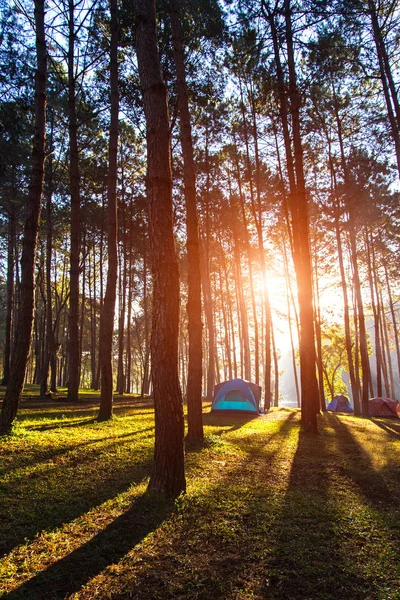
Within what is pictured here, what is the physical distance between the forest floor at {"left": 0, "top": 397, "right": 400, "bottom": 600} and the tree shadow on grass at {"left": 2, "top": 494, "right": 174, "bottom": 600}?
0.4 inches

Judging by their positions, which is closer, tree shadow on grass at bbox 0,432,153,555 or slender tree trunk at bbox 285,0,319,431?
tree shadow on grass at bbox 0,432,153,555

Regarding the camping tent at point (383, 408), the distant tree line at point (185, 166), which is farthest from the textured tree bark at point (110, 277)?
the camping tent at point (383, 408)

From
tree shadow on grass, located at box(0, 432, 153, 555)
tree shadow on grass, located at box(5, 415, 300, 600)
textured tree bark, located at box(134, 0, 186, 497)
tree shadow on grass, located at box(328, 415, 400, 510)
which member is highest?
textured tree bark, located at box(134, 0, 186, 497)

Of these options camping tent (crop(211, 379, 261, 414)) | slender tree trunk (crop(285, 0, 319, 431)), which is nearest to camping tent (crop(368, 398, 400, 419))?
camping tent (crop(211, 379, 261, 414))

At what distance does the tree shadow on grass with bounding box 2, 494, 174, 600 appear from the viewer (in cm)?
249

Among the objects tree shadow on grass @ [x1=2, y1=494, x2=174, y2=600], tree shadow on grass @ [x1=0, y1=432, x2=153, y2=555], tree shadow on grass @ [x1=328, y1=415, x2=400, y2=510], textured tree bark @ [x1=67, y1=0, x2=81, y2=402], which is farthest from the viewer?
textured tree bark @ [x1=67, y1=0, x2=81, y2=402]

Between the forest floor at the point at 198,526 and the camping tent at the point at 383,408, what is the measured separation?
12.8 meters

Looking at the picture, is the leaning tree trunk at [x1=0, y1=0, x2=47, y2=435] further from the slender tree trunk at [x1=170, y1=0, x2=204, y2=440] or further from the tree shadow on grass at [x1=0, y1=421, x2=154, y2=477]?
the slender tree trunk at [x1=170, y1=0, x2=204, y2=440]

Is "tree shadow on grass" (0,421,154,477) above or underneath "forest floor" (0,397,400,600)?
above

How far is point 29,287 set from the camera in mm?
7312

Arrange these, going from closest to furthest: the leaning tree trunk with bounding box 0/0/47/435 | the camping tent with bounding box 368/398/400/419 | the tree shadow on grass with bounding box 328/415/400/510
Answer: the tree shadow on grass with bounding box 328/415/400/510 < the leaning tree trunk with bounding box 0/0/47/435 < the camping tent with bounding box 368/398/400/419

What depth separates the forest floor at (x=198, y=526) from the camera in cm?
258

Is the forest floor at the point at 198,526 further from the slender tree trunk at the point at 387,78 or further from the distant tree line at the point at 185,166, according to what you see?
the slender tree trunk at the point at 387,78

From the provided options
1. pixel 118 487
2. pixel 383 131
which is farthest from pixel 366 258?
pixel 118 487
